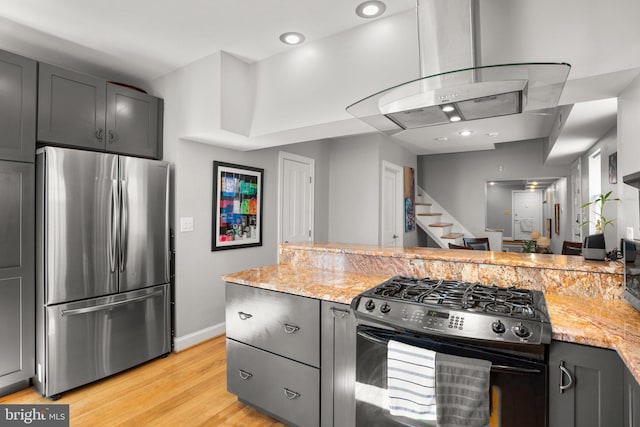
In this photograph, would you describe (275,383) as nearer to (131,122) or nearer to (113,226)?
(113,226)

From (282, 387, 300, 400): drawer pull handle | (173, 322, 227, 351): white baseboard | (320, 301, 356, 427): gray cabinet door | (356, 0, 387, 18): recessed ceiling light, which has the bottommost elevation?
(173, 322, 227, 351): white baseboard

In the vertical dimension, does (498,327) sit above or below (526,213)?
below

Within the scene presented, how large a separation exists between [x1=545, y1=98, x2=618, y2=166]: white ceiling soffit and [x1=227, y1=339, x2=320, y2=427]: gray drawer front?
99.8 inches

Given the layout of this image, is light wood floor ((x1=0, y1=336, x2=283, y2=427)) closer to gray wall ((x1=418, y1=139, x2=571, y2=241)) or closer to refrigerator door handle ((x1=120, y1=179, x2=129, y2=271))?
refrigerator door handle ((x1=120, y1=179, x2=129, y2=271))

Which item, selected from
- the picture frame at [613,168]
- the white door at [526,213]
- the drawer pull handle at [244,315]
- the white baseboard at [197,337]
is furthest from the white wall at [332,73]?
the white door at [526,213]

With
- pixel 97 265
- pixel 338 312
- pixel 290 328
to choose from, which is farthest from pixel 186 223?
pixel 338 312

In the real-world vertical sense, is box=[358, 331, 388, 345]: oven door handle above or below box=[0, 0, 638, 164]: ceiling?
below

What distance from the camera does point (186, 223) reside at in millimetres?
3199

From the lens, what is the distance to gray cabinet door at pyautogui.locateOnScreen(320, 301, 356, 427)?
5.62 ft

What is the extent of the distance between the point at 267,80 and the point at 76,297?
90.6 inches

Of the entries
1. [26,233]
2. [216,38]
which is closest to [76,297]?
[26,233]

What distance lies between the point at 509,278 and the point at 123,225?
112 inches

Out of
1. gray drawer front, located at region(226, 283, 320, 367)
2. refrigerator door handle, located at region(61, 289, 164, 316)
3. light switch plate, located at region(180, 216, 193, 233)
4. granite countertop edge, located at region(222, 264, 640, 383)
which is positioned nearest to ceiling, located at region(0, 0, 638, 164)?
granite countertop edge, located at region(222, 264, 640, 383)

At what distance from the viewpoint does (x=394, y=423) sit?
60.8 inches
